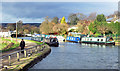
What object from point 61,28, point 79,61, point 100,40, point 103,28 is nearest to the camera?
point 79,61

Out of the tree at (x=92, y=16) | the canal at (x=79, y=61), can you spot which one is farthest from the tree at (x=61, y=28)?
the canal at (x=79, y=61)

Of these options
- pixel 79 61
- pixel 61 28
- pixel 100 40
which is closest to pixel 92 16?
pixel 61 28

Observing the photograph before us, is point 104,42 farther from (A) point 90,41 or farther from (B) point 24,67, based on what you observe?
(B) point 24,67

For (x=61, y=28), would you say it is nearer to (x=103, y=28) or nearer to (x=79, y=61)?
(x=103, y=28)

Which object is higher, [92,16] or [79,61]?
[92,16]

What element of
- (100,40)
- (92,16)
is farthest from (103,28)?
(92,16)

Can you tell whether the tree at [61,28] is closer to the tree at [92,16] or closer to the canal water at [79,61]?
the tree at [92,16]

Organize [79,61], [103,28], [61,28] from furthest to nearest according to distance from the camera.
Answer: [61,28] < [103,28] < [79,61]

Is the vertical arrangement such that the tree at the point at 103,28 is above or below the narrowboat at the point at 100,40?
above

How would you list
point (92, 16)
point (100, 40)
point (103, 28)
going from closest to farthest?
1. point (100, 40)
2. point (103, 28)
3. point (92, 16)

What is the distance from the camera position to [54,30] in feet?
351

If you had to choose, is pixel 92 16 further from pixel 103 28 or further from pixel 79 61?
pixel 79 61

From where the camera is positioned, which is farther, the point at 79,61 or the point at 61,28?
the point at 61,28

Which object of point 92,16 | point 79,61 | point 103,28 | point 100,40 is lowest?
point 79,61
